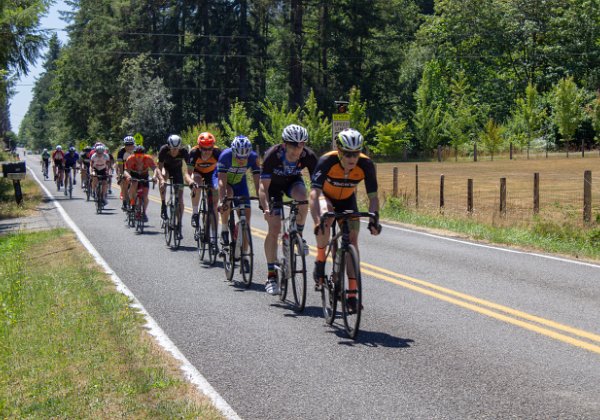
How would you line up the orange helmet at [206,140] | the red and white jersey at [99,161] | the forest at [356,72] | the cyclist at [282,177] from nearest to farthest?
1. the cyclist at [282,177]
2. the orange helmet at [206,140]
3. the red and white jersey at [99,161]
4. the forest at [356,72]

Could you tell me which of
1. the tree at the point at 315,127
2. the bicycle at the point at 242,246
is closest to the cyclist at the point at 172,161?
the bicycle at the point at 242,246

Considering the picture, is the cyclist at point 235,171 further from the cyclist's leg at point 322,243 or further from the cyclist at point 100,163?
the cyclist at point 100,163

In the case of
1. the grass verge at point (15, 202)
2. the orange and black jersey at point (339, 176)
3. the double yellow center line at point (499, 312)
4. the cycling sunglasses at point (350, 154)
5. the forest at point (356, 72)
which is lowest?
the grass verge at point (15, 202)

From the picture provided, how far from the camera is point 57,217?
23.6 m

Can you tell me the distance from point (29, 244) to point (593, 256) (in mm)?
10923

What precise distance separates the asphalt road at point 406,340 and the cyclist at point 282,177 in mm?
717

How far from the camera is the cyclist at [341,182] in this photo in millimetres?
7875

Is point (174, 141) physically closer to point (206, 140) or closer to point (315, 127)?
point (206, 140)

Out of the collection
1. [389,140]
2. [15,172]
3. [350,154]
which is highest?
[350,154]

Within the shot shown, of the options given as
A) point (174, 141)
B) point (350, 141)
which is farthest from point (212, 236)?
point (350, 141)

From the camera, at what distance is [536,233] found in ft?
59.5

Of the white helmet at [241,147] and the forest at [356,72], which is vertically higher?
the forest at [356,72]

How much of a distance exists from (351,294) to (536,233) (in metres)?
11.3

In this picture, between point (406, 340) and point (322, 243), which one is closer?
point (406, 340)
